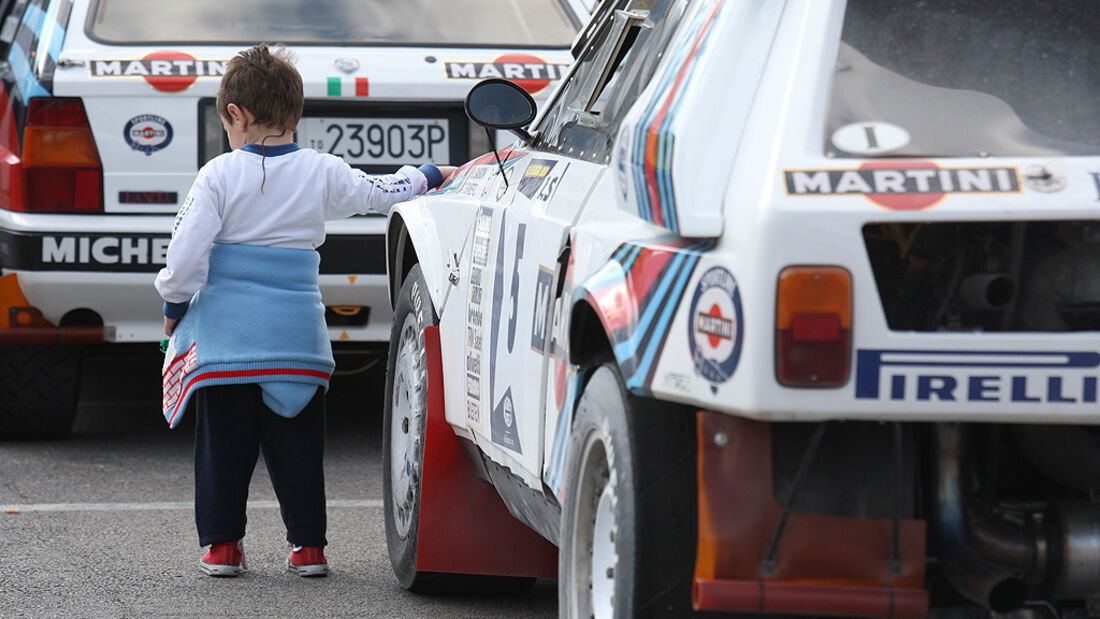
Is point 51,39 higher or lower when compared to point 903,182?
higher

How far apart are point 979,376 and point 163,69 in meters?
4.48

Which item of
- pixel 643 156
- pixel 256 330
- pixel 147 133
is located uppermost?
pixel 147 133

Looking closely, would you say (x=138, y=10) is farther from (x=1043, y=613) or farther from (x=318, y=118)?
(x=1043, y=613)

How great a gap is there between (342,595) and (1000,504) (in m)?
2.42

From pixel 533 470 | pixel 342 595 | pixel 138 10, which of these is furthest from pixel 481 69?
pixel 533 470

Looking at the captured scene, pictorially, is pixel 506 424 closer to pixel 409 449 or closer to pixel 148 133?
pixel 409 449

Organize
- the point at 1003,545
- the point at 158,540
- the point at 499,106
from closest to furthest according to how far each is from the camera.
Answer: the point at 1003,545 < the point at 499,106 < the point at 158,540

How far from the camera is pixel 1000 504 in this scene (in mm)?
2775

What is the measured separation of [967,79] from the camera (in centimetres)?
277

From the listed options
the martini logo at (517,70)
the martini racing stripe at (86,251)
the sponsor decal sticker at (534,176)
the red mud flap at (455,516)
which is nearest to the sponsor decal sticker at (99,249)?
the martini racing stripe at (86,251)

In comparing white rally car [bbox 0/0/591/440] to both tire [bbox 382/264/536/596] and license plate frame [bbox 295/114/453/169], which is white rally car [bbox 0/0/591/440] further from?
tire [bbox 382/264/536/596]

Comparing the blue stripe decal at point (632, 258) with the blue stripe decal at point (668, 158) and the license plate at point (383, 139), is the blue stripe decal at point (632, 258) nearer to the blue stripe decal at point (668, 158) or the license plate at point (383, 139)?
the blue stripe decal at point (668, 158)

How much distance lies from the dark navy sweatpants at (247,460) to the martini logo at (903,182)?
107 inches

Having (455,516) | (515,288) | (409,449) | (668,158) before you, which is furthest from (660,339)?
(409,449)
